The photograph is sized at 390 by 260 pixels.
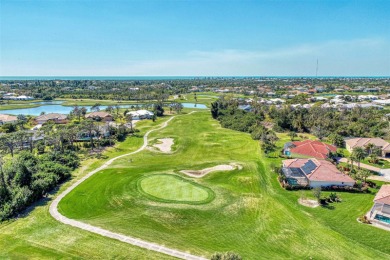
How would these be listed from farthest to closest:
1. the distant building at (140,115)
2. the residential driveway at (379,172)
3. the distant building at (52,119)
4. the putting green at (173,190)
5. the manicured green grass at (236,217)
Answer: the distant building at (140,115) → the distant building at (52,119) → the residential driveway at (379,172) → the putting green at (173,190) → the manicured green grass at (236,217)

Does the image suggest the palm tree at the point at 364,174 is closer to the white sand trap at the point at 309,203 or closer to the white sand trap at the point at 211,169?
the white sand trap at the point at 309,203

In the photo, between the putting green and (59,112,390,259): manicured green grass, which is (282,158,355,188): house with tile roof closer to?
(59,112,390,259): manicured green grass

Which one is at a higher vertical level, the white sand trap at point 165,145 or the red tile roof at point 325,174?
the red tile roof at point 325,174

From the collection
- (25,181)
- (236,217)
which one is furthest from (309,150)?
(25,181)

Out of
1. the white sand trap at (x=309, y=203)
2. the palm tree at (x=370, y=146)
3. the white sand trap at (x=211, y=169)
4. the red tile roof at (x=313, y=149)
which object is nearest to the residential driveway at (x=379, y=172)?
the red tile roof at (x=313, y=149)

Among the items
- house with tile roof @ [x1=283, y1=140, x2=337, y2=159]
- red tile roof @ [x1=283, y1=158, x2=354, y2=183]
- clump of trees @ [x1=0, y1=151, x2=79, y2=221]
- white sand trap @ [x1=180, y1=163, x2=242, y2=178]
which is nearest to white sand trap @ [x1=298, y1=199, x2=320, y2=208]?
red tile roof @ [x1=283, y1=158, x2=354, y2=183]

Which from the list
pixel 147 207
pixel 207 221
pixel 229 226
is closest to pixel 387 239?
pixel 229 226

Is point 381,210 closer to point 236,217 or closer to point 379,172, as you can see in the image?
point 236,217

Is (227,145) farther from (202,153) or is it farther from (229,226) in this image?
(229,226)
